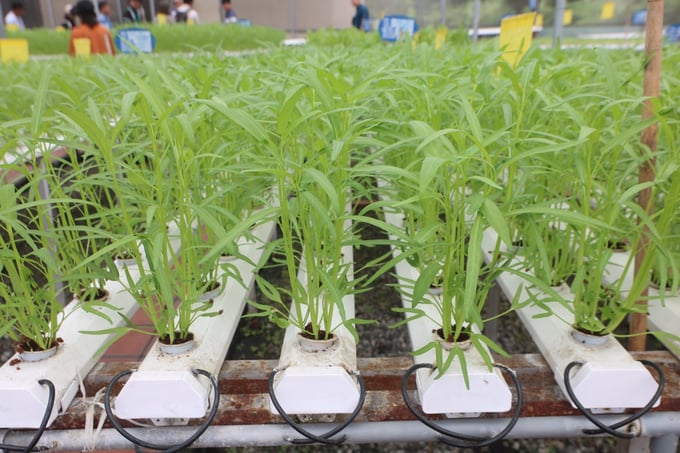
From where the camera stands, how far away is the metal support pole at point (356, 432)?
65cm

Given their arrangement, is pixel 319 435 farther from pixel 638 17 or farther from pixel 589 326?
pixel 638 17

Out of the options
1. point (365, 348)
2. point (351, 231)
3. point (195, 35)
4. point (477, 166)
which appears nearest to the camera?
point (351, 231)

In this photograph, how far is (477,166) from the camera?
36.7 inches

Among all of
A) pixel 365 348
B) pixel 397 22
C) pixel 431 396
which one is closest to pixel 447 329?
pixel 431 396

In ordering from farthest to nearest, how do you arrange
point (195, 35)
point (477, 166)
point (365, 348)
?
point (195, 35) → point (365, 348) → point (477, 166)

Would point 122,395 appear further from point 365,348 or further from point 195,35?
point 195,35

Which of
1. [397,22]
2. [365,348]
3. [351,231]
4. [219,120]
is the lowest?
[365,348]

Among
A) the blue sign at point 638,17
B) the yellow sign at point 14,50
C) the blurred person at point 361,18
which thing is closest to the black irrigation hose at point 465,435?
the yellow sign at point 14,50

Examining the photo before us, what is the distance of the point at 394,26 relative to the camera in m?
3.67

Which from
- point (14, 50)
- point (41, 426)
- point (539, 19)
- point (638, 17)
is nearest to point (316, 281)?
point (41, 426)

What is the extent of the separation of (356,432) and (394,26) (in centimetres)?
348

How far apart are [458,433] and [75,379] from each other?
53cm

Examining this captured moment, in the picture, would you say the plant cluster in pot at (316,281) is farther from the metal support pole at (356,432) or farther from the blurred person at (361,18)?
the blurred person at (361,18)

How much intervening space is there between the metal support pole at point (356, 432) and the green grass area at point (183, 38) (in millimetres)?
6039
